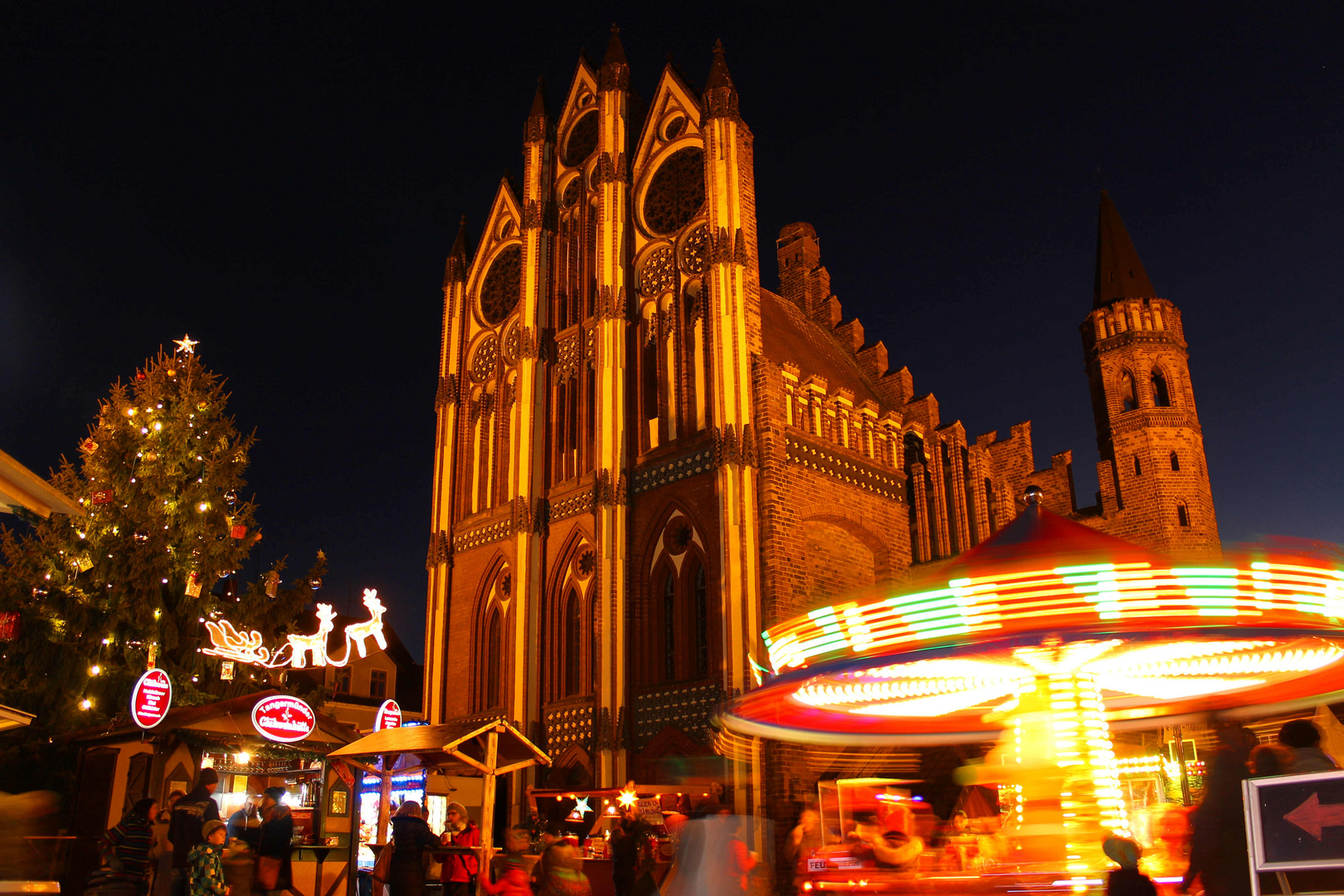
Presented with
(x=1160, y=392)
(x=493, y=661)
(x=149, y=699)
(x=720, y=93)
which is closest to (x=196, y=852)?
(x=149, y=699)

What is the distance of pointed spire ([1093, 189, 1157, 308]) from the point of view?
32500 millimetres

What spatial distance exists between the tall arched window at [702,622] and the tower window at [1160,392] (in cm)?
1569

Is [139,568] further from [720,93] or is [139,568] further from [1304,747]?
[1304,747]

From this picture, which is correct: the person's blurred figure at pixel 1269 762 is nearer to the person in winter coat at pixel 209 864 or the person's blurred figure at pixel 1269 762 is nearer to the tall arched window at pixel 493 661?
the person in winter coat at pixel 209 864

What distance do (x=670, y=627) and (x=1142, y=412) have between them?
15.6m

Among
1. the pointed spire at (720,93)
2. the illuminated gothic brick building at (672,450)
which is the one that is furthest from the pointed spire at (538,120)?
the pointed spire at (720,93)

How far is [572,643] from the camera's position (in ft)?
86.1

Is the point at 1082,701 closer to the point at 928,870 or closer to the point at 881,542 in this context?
the point at 928,870

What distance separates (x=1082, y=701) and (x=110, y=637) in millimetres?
19910

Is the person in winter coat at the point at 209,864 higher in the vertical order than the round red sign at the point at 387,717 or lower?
lower

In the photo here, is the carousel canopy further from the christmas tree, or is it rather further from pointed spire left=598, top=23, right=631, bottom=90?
pointed spire left=598, top=23, right=631, bottom=90

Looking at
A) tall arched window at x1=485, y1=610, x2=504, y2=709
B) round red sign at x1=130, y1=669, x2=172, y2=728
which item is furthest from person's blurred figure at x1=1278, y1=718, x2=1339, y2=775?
tall arched window at x1=485, y1=610, x2=504, y2=709

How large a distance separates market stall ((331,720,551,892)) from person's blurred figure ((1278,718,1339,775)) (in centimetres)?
1108

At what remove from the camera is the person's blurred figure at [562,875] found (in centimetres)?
807
